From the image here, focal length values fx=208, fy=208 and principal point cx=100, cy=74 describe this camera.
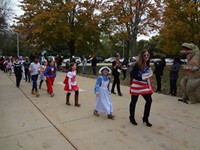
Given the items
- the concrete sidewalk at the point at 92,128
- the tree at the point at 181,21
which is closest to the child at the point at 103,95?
the concrete sidewalk at the point at 92,128

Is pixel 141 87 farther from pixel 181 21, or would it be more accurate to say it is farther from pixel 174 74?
pixel 181 21

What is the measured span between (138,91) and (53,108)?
2.89 meters

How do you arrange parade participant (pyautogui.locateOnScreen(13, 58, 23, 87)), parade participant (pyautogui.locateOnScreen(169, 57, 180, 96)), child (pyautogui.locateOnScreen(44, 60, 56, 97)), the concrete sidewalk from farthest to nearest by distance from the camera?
parade participant (pyautogui.locateOnScreen(13, 58, 23, 87)) < child (pyautogui.locateOnScreen(44, 60, 56, 97)) < parade participant (pyautogui.locateOnScreen(169, 57, 180, 96)) < the concrete sidewalk

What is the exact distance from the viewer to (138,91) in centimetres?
458

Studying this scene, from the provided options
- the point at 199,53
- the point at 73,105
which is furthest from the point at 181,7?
the point at 73,105

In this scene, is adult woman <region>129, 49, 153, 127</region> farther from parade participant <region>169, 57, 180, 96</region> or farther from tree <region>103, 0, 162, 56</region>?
tree <region>103, 0, 162, 56</region>

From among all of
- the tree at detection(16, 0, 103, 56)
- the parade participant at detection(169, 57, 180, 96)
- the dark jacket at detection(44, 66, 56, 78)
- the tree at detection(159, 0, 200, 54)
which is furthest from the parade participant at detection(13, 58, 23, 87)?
the tree at detection(159, 0, 200, 54)

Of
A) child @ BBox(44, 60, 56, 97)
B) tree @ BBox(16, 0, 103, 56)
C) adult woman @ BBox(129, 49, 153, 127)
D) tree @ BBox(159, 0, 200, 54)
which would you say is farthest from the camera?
tree @ BBox(16, 0, 103, 56)

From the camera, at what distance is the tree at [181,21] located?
48.9ft

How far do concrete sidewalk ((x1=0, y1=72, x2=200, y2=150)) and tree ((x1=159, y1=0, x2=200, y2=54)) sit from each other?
34.4 ft

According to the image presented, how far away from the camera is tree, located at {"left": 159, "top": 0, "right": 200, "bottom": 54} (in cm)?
1491

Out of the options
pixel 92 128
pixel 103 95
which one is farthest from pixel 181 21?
pixel 92 128

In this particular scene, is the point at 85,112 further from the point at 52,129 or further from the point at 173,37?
the point at 173,37

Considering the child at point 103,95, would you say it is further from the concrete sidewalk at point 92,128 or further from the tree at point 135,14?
the tree at point 135,14
